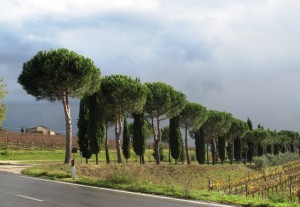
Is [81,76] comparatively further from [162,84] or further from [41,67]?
[162,84]

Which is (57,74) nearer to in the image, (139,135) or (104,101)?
(104,101)

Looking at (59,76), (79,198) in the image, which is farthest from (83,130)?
(79,198)

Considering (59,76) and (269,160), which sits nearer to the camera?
(59,76)

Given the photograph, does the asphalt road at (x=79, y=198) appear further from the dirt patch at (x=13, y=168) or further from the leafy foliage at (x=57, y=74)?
the leafy foliage at (x=57, y=74)

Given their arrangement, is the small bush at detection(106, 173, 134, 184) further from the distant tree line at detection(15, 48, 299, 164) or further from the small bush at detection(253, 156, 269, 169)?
the small bush at detection(253, 156, 269, 169)

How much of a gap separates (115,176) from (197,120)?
4767 cm

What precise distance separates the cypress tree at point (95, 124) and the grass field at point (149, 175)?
177 cm

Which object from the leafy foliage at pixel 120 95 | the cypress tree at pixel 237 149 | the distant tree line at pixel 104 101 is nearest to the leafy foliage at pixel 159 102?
the distant tree line at pixel 104 101

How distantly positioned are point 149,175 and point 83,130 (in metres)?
9.42

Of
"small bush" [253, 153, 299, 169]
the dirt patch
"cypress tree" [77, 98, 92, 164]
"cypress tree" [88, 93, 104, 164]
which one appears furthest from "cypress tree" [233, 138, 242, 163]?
the dirt patch

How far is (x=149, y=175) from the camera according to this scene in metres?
36.7

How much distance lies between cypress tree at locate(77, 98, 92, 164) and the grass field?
2.02m

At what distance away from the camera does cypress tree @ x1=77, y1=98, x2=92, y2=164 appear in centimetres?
4172

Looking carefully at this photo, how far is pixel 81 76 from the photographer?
33.6 meters
